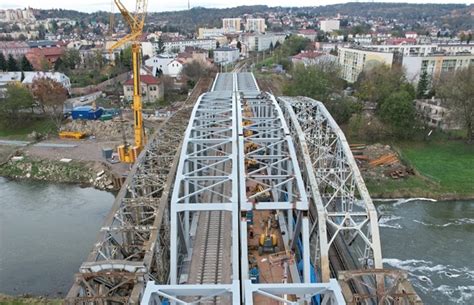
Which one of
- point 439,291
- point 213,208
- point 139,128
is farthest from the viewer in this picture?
point 139,128

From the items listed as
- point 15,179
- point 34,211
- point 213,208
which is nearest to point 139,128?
point 34,211

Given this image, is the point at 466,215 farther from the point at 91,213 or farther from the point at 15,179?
the point at 15,179

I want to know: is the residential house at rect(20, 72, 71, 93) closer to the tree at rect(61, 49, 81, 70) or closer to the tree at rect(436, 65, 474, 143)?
the tree at rect(61, 49, 81, 70)

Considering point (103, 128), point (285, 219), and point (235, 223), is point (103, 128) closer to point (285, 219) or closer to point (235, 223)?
point (285, 219)

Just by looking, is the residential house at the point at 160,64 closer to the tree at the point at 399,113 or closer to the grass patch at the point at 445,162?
the tree at the point at 399,113

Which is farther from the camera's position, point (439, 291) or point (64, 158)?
point (64, 158)

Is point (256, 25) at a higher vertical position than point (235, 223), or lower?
higher

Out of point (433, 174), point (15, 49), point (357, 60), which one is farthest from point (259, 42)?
point (433, 174)
